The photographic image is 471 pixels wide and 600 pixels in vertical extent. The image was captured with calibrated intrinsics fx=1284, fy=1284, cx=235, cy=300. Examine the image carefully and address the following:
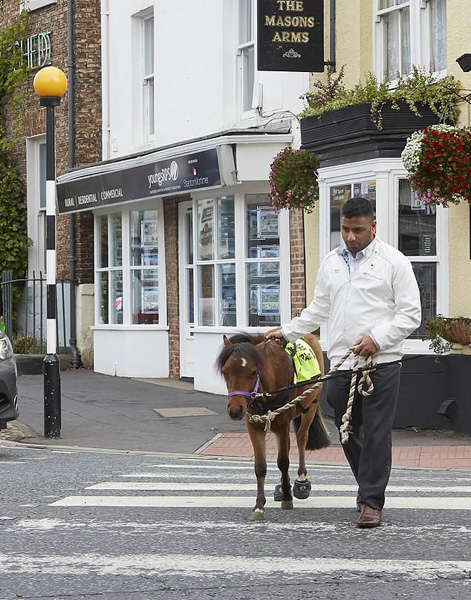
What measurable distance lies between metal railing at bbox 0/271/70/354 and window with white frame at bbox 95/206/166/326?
54.4 inches

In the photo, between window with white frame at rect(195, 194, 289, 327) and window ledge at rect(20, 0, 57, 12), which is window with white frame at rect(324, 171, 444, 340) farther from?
window ledge at rect(20, 0, 57, 12)

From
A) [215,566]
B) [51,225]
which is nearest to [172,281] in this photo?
[51,225]

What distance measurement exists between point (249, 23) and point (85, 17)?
18.6ft

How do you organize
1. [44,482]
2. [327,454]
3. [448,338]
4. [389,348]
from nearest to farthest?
[389,348] → [44,482] → [327,454] → [448,338]

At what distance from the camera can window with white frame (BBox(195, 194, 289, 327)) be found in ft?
58.7

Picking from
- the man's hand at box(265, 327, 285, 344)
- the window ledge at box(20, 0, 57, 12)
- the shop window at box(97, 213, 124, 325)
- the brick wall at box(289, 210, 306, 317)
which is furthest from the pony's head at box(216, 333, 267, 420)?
the window ledge at box(20, 0, 57, 12)

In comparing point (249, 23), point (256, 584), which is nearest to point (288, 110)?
point (249, 23)

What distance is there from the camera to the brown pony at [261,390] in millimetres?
7777

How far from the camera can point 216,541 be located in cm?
720

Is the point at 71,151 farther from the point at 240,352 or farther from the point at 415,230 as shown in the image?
the point at 240,352

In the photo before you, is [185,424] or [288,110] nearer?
[185,424]

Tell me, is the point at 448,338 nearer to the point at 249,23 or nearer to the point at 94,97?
the point at 249,23

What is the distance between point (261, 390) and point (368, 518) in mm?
1045

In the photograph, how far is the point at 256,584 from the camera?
611 centimetres
